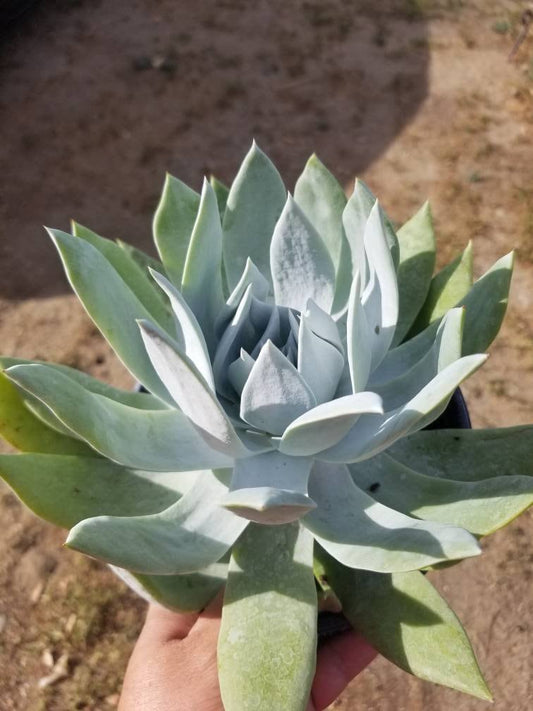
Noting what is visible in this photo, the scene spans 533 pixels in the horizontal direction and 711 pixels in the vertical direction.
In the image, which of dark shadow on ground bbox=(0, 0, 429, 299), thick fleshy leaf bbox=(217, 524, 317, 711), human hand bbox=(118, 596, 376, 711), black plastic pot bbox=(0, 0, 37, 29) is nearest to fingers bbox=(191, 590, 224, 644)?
human hand bbox=(118, 596, 376, 711)

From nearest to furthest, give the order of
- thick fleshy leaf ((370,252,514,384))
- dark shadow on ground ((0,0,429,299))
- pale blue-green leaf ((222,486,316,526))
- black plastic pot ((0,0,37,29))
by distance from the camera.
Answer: pale blue-green leaf ((222,486,316,526))
thick fleshy leaf ((370,252,514,384))
dark shadow on ground ((0,0,429,299))
black plastic pot ((0,0,37,29))

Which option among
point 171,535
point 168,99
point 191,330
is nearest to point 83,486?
point 171,535

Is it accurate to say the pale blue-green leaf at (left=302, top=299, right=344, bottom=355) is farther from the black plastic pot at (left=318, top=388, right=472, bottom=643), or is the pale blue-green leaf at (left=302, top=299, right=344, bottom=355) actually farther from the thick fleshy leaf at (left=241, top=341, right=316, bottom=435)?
the black plastic pot at (left=318, top=388, right=472, bottom=643)

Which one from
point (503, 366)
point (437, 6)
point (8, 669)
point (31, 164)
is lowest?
point (8, 669)

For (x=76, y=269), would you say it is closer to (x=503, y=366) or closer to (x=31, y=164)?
(x=503, y=366)

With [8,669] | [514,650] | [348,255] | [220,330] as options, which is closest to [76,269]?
[220,330]
